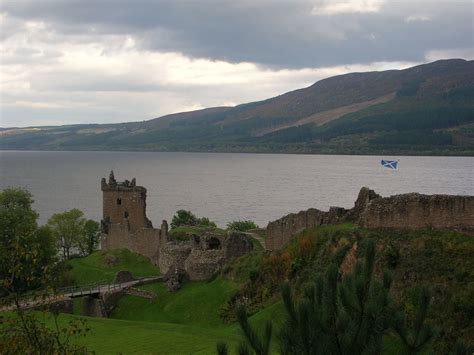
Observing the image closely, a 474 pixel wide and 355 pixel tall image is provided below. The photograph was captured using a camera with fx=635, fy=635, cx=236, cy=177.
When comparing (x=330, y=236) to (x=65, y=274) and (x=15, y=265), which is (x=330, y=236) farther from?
(x=65, y=274)

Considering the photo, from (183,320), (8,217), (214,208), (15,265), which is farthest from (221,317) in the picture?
(214,208)

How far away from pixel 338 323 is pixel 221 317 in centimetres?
1913

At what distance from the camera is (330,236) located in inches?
1059

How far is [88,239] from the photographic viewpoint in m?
73.3

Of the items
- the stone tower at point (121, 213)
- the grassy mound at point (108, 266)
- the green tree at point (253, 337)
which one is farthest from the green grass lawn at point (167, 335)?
the stone tower at point (121, 213)

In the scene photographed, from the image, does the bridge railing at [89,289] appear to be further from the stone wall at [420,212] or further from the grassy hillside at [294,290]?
the stone wall at [420,212]

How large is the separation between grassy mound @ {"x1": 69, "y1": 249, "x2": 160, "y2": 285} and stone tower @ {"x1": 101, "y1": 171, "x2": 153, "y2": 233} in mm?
5062

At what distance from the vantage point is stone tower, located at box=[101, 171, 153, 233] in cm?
6088

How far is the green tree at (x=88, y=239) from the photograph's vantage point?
7300cm

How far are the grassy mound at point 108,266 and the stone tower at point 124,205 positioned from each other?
16.6ft

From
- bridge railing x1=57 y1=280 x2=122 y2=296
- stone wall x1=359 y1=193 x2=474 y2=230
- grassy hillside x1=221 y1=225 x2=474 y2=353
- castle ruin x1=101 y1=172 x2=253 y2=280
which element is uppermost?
stone wall x1=359 y1=193 x2=474 y2=230

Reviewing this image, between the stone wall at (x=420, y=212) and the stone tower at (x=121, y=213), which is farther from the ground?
the stone wall at (x=420, y=212)

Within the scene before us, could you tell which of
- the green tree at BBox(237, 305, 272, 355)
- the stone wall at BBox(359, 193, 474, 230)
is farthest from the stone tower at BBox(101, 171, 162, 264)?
the green tree at BBox(237, 305, 272, 355)

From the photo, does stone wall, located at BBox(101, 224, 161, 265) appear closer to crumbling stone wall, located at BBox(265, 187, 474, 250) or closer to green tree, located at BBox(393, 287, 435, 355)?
crumbling stone wall, located at BBox(265, 187, 474, 250)
